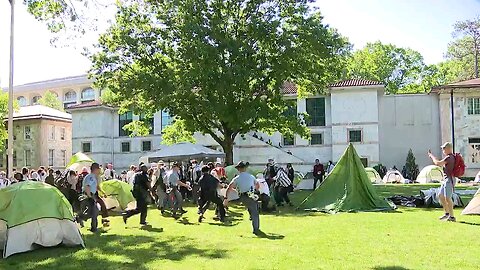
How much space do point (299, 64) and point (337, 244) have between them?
17446 millimetres

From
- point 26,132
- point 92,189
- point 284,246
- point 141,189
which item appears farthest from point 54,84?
point 284,246

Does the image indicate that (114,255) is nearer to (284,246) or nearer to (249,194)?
(284,246)

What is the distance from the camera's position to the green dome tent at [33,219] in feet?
33.7

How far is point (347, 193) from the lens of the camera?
57.4ft

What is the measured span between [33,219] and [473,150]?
129 feet

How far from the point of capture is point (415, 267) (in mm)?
8031

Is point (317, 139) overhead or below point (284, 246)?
overhead

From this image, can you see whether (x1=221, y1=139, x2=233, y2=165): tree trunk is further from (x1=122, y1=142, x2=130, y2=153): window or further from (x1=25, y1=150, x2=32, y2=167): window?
(x1=25, y1=150, x2=32, y2=167): window

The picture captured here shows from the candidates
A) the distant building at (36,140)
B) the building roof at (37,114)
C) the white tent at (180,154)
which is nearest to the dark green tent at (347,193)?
the white tent at (180,154)

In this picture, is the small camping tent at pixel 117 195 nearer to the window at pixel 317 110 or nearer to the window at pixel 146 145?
the window at pixel 317 110

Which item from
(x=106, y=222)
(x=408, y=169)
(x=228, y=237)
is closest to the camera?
(x=228, y=237)

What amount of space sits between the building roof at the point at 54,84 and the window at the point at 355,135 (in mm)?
77999

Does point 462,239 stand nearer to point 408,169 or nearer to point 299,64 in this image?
point 299,64

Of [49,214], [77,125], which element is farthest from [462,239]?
[77,125]
